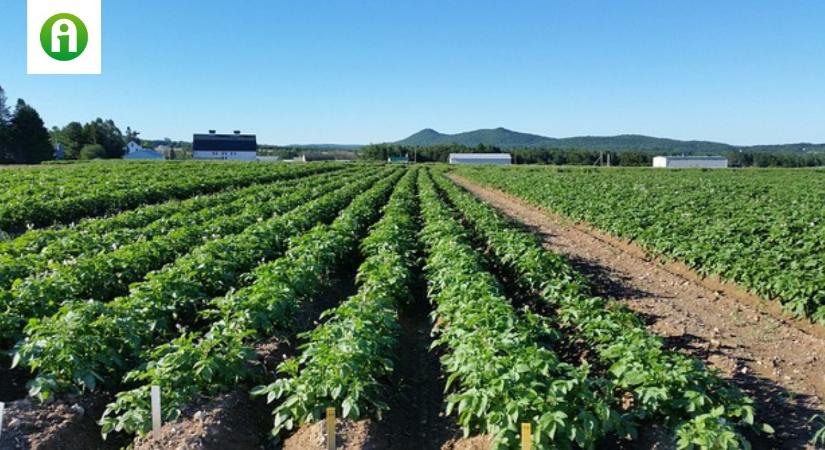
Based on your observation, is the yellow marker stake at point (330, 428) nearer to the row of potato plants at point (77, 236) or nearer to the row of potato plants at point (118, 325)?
the row of potato plants at point (118, 325)

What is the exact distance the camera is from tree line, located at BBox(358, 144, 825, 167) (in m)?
106

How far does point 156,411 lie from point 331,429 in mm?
1240

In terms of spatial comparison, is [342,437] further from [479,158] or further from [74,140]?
[74,140]

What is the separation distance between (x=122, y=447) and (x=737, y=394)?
4868 mm

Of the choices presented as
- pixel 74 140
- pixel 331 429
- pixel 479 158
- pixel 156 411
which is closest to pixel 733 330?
pixel 331 429

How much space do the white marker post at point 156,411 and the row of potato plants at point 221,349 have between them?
0.80ft

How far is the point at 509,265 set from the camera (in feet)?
32.7

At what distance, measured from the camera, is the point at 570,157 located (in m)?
112

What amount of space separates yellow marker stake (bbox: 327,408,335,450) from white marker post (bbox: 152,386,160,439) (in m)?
1.18

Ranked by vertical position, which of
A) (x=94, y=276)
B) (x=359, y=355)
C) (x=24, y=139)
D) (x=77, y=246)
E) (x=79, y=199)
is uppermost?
(x=24, y=139)

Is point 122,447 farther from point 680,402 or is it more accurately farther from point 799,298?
point 799,298

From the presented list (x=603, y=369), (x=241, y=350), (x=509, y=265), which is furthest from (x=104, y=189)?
(x=603, y=369)

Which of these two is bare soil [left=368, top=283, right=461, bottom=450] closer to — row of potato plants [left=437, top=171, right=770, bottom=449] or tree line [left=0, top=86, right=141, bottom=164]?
row of potato plants [left=437, top=171, right=770, bottom=449]

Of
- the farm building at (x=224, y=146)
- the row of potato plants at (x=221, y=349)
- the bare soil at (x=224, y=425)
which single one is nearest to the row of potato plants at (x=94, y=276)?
the row of potato plants at (x=221, y=349)
